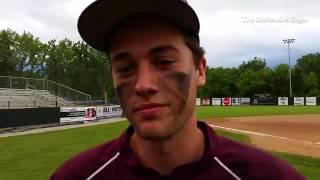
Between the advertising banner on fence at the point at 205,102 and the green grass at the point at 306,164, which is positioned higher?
the advertising banner on fence at the point at 205,102

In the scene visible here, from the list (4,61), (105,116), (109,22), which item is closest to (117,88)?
(109,22)

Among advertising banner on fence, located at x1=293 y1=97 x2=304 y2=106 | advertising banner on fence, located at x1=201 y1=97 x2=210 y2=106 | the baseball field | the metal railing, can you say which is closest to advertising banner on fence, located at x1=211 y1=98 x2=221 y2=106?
advertising banner on fence, located at x1=201 y1=97 x2=210 y2=106

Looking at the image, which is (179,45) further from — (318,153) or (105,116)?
(105,116)

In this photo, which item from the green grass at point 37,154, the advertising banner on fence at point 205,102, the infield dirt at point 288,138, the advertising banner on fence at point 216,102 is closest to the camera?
the green grass at point 37,154

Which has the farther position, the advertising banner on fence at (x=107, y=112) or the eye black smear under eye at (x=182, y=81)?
the advertising banner on fence at (x=107, y=112)

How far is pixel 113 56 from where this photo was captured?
211 centimetres

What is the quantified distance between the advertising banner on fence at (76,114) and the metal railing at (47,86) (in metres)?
4.29

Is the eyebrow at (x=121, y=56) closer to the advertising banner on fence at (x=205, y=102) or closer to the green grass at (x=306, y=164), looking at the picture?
the green grass at (x=306, y=164)

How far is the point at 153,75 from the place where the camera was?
201 cm

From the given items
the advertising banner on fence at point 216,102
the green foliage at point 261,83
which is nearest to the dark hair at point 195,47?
the advertising banner on fence at point 216,102

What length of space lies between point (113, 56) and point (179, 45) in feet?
0.88

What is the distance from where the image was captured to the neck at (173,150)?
6.92 ft

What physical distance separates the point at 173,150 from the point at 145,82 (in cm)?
33

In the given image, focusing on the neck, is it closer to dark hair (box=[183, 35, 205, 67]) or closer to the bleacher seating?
dark hair (box=[183, 35, 205, 67])
